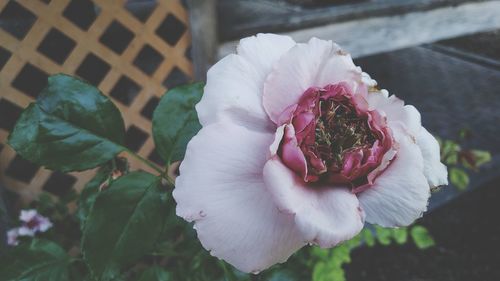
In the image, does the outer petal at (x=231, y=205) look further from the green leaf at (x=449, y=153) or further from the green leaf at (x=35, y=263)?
the green leaf at (x=449, y=153)

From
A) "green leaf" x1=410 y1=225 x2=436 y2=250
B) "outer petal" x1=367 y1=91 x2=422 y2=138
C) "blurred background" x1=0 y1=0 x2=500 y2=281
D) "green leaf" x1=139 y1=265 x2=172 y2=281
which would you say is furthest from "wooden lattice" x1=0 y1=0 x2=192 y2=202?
"outer petal" x1=367 y1=91 x2=422 y2=138

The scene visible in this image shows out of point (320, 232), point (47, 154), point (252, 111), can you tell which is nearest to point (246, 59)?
point (252, 111)

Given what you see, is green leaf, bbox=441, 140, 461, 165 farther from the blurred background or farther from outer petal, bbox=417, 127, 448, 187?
outer petal, bbox=417, 127, 448, 187

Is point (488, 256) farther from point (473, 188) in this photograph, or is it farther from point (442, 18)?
point (442, 18)

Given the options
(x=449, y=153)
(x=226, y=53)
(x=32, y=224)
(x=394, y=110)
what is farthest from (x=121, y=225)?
(x=449, y=153)

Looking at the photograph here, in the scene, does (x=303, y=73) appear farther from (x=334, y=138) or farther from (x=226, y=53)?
(x=226, y=53)

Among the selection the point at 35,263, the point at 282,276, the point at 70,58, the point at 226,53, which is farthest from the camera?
the point at 226,53
